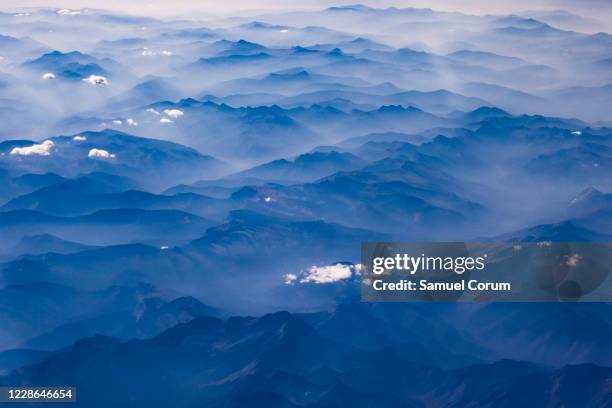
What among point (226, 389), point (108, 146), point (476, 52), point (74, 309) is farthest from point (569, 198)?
point (108, 146)

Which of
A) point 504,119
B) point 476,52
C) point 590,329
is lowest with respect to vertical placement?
point 590,329

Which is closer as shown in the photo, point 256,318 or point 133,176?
point 256,318

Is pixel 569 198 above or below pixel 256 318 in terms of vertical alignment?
above

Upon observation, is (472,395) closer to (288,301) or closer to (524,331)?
(524,331)

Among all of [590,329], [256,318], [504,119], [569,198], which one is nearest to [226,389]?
[256,318]

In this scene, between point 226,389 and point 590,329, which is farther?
point 590,329

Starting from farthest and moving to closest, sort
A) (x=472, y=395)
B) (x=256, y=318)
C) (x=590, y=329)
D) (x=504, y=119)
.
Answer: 1. (x=504, y=119)
2. (x=590, y=329)
3. (x=256, y=318)
4. (x=472, y=395)

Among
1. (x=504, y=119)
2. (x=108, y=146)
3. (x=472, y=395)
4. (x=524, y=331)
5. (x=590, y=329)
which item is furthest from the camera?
(x=108, y=146)

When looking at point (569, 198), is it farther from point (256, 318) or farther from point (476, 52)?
point (256, 318)

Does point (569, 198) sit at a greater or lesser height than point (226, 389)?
greater
